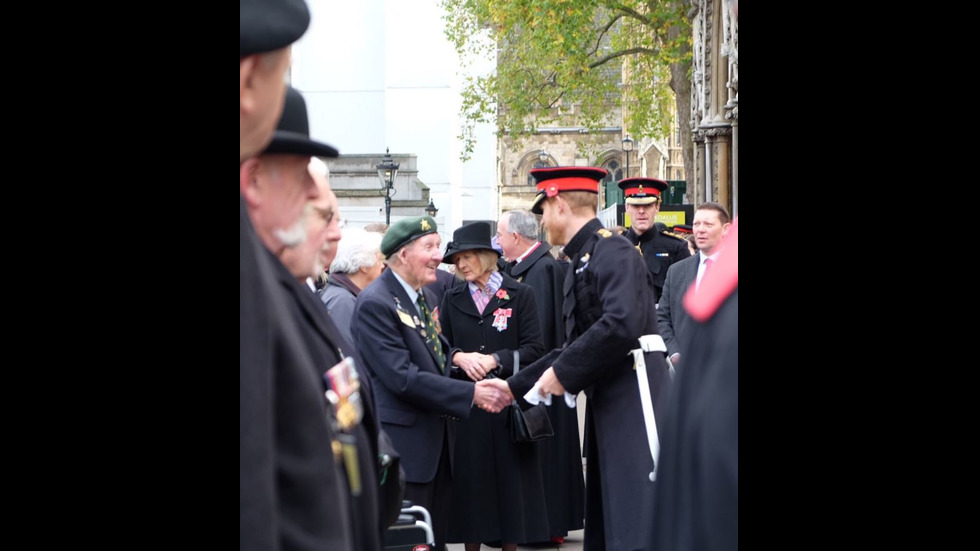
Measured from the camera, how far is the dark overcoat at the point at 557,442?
26.9 ft

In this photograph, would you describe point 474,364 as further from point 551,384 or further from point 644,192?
point 644,192

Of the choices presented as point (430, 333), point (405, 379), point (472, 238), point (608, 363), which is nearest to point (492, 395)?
point (430, 333)

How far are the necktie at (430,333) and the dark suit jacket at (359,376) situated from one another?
3794mm

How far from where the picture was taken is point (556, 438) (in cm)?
A: 828

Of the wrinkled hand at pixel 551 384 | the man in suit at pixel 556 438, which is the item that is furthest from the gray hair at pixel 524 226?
the wrinkled hand at pixel 551 384

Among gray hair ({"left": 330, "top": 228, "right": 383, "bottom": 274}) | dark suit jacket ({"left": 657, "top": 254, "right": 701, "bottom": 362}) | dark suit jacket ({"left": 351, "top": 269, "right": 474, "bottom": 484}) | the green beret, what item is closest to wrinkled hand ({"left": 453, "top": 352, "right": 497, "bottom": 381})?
dark suit jacket ({"left": 351, "top": 269, "right": 474, "bottom": 484})

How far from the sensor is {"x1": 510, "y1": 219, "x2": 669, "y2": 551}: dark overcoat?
532cm

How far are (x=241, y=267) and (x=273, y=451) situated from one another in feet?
0.81

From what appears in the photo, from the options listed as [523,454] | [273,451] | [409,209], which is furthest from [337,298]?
[409,209]

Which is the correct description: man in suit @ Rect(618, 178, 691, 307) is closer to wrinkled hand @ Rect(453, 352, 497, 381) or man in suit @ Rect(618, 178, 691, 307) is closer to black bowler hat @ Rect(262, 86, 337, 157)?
wrinkled hand @ Rect(453, 352, 497, 381)

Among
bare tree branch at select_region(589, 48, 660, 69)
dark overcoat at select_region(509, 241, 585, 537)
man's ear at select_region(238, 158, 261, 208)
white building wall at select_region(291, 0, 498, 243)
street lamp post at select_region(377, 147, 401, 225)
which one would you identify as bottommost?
dark overcoat at select_region(509, 241, 585, 537)

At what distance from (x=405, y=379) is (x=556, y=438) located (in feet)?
8.61

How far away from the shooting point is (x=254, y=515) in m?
1.52
